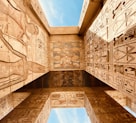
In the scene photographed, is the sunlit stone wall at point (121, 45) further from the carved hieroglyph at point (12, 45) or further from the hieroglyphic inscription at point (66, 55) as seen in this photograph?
the hieroglyphic inscription at point (66, 55)

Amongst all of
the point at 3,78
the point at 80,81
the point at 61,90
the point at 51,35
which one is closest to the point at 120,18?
the point at 3,78

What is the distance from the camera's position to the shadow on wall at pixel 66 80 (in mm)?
4539

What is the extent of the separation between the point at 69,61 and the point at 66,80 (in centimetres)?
63

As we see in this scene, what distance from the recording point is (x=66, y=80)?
4633 mm

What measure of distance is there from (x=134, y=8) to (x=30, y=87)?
12.8 feet

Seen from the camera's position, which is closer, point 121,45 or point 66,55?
point 121,45

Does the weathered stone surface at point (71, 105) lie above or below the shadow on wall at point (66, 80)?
below

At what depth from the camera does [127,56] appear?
1.36 m

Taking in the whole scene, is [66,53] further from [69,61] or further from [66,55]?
[69,61]

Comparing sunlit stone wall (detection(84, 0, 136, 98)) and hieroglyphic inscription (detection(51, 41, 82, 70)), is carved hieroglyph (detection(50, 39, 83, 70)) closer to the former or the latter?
hieroglyphic inscription (detection(51, 41, 82, 70))

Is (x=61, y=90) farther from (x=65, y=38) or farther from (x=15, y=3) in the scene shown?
(x=15, y=3)

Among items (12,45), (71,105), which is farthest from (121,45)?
(71,105)

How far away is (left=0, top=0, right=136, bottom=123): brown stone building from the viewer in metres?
1.43

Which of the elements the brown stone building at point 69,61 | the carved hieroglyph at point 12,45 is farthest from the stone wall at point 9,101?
the carved hieroglyph at point 12,45
